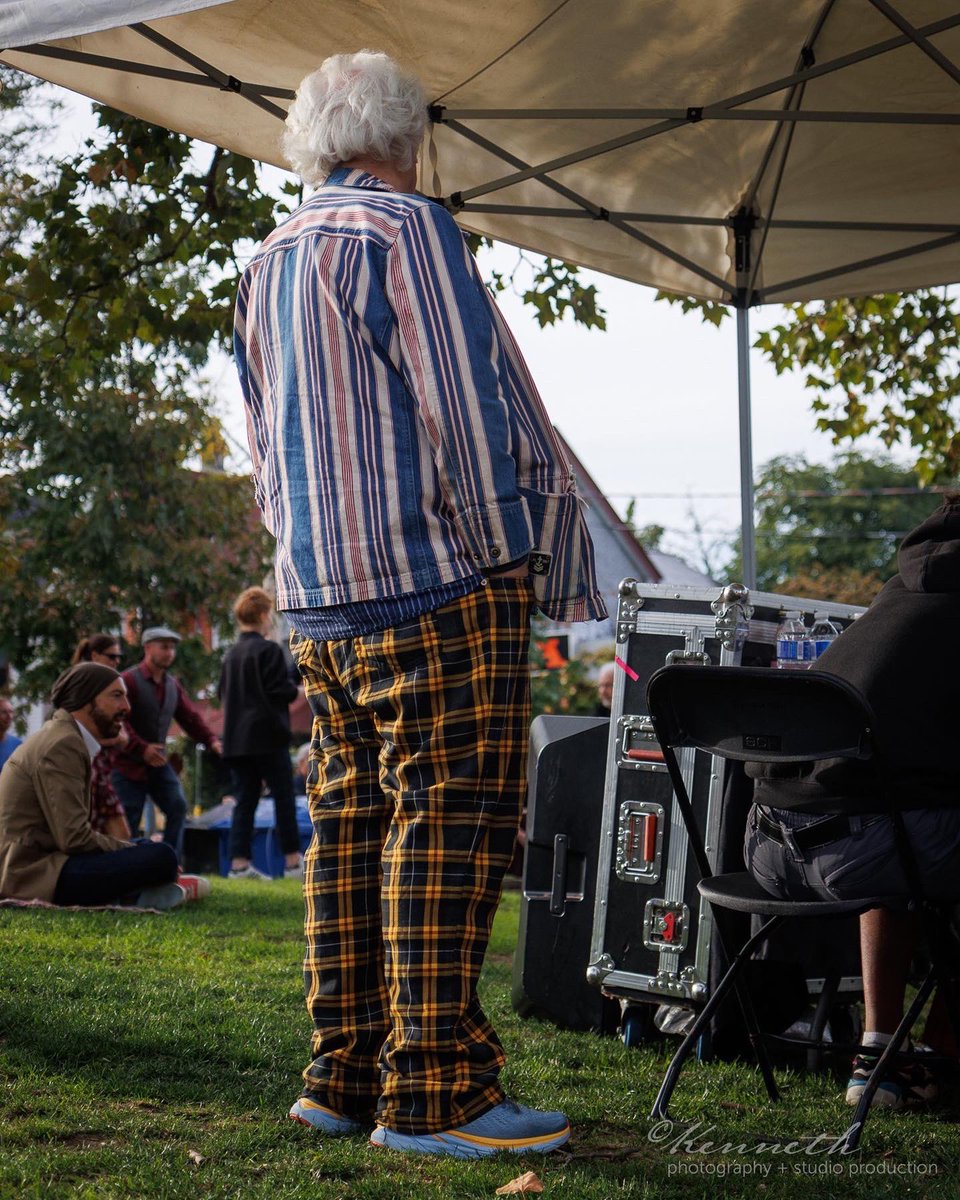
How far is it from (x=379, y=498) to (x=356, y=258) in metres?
0.46

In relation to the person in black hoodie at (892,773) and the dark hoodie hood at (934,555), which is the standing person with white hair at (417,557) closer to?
the person in black hoodie at (892,773)

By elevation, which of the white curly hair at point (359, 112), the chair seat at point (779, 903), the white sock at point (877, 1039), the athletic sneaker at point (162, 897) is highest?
the white curly hair at point (359, 112)

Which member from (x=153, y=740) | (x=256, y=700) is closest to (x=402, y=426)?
(x=256, y=700)

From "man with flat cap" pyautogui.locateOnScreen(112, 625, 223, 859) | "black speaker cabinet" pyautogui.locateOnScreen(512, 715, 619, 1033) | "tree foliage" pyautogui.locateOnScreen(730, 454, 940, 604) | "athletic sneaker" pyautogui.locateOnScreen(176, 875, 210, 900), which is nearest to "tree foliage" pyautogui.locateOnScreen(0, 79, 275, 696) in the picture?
"man with flat cap" pyautogui.locateOnScreen(112, 625, 223, 859)

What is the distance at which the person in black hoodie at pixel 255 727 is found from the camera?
912 centimetres

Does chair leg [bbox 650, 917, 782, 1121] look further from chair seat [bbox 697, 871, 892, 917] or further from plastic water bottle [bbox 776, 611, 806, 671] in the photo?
plastic water bottle [bbox 776, 611, 806, 671]

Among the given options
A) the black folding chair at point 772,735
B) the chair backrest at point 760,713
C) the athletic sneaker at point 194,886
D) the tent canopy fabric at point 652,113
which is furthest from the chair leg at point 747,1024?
the athletic sneaker at point 194,886

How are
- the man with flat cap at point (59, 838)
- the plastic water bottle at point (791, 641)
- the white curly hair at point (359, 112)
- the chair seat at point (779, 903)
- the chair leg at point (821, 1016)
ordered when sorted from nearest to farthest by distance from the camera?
the white curly hair at point (359, 112), the chair seat at point (779, 903), the chair leg at point (821, 1016), the plastic water bottle at point (791, 641), the man with flat cap at point (59, 838)

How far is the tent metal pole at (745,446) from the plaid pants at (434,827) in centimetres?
342

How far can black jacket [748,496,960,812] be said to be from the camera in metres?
2.79

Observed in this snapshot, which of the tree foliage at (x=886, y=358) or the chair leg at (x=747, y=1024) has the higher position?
the tree foliage at (x=886, y=358)

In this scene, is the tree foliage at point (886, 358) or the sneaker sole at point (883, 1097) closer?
the sneaker sole at point (883, 1097)

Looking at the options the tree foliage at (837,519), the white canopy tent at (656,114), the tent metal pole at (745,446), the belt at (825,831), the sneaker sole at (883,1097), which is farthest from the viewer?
the tree foliage at (837,519)

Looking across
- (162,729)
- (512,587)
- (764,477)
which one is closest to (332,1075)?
(512,587)
